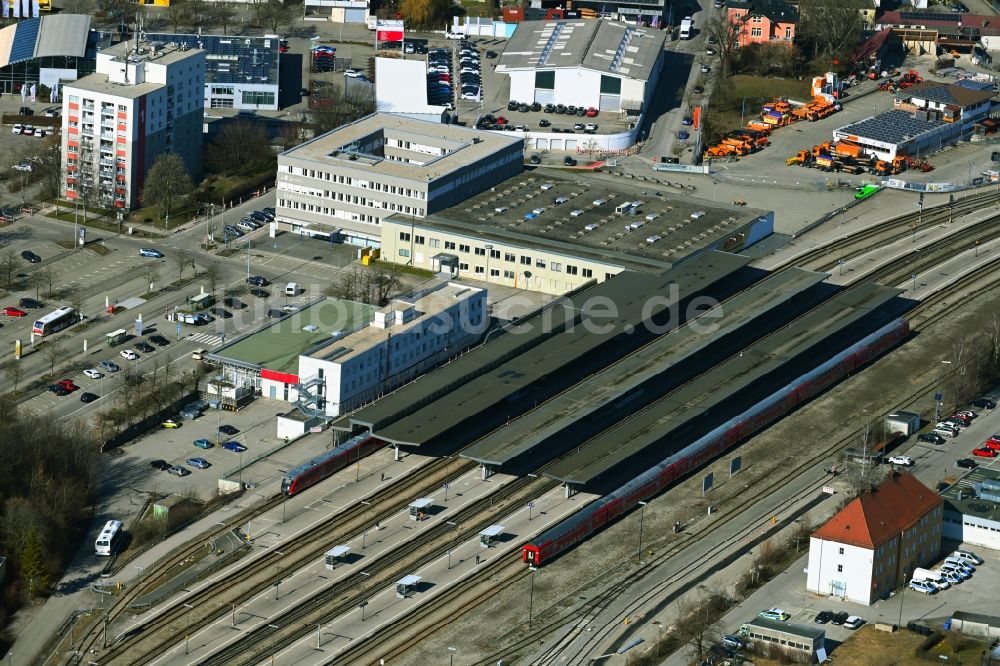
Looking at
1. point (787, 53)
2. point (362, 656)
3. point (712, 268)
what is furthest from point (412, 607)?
point (787, 53)

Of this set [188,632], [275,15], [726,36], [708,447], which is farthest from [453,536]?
[275,15]

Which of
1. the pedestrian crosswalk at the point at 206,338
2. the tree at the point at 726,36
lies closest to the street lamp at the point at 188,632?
the pedestrian crosswalk at the point at 206,338

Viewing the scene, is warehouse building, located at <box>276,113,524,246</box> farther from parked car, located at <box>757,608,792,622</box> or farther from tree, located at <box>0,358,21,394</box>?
parked car, located at <box>757,608,792,622</box>

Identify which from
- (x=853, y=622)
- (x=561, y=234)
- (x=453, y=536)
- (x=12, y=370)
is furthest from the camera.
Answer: (x=561, y=234)

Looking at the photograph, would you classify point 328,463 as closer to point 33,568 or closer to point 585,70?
point 33,568

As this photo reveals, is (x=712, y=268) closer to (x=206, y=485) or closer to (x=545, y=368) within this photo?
(x=545, y=368)

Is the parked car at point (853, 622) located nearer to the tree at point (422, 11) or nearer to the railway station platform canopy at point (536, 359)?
the railway station platform canopy at point (536, 359)

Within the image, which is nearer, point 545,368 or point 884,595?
point 884,595
